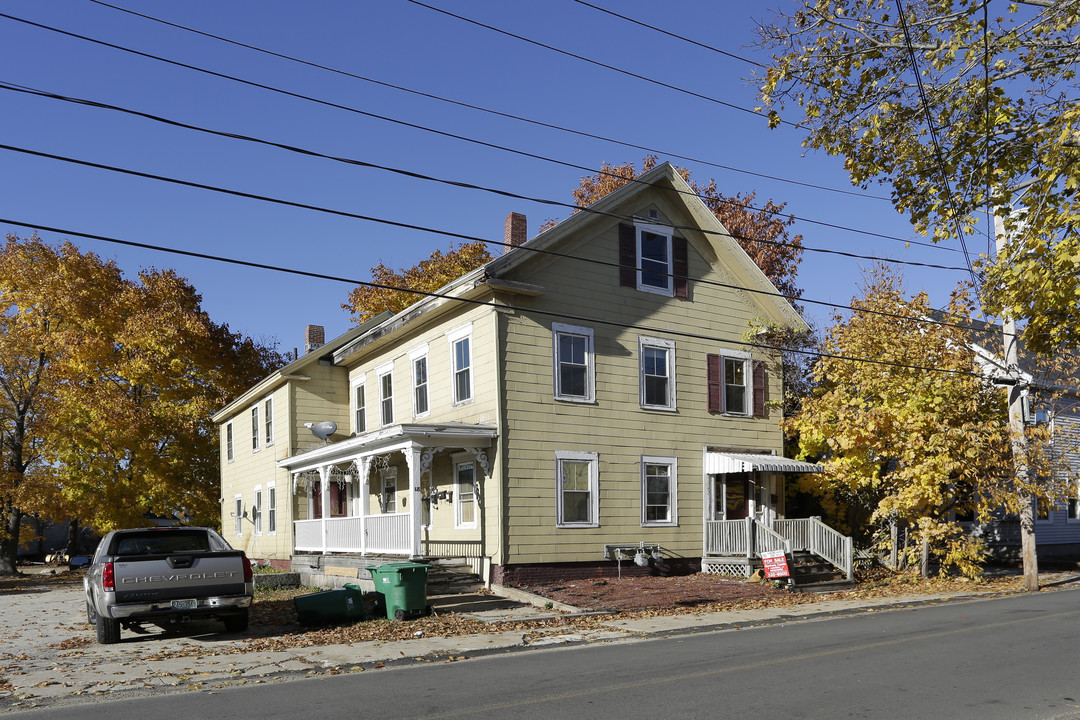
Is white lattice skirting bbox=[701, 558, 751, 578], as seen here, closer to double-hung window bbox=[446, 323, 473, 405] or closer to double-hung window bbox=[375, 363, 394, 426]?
double-hung window bbox=[446, 323, 473, 405]

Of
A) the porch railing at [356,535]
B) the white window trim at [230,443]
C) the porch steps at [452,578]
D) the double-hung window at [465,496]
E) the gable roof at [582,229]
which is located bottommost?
the porch steps at [452,578]

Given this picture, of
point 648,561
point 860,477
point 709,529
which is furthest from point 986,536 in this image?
point 648,561

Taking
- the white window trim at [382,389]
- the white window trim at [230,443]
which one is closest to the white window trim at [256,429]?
the white window trim at [230,443]

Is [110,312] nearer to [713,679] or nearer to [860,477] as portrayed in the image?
[860,477]

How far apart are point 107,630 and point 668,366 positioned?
45.8 ft

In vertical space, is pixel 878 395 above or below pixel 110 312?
below

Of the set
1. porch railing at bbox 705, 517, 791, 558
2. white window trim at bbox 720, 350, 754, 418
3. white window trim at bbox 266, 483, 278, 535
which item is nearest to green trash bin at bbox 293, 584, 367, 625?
porch railing at bbox 705, 517, 791, 558

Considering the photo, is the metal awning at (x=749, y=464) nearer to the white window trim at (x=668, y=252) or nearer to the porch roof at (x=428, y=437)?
the white window trim at (x=668, y=252)

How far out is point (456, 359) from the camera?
21.7 metres

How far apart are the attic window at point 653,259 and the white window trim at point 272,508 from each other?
13.6m

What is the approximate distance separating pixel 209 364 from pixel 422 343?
63.2 feet

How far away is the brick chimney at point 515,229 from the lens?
23.9m

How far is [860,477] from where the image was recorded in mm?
22234

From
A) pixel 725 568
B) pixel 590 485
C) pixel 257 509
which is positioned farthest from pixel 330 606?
pixel 257 509
